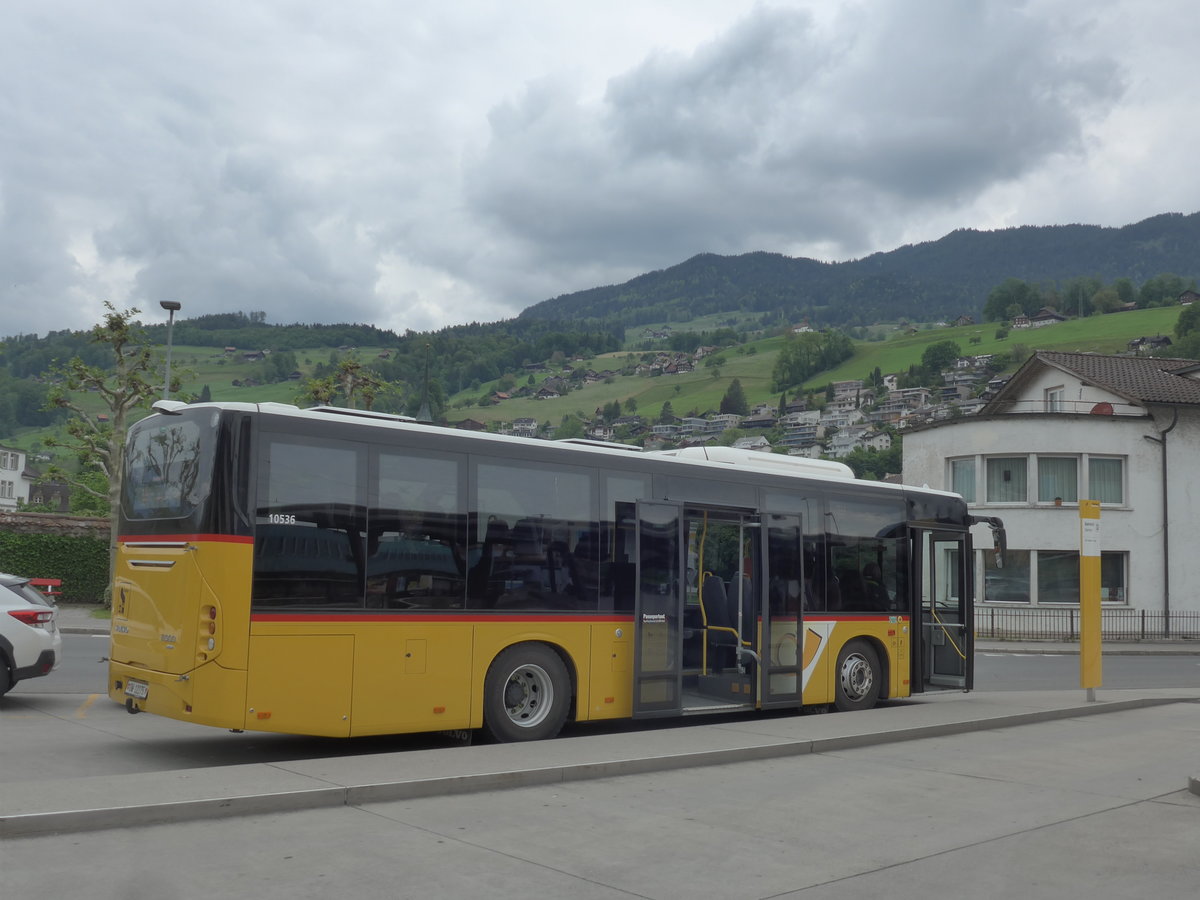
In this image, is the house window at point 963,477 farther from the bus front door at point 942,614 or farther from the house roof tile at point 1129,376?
the bus front door at point 942,614

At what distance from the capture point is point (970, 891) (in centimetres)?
645

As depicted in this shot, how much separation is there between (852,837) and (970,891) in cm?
137

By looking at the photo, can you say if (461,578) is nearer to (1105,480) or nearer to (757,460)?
(757,460)

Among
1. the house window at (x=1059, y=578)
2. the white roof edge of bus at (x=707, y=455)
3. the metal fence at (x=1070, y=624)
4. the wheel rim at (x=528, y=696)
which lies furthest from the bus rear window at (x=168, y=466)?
the house window at (x=1059, y=578)

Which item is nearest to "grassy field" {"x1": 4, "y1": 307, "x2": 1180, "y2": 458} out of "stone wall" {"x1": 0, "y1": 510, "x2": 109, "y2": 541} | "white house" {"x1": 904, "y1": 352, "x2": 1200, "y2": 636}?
"stone wall" {"x1": 0, "y1": 510, "x2": 109, "y2": 541}

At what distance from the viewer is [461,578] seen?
35.2ft

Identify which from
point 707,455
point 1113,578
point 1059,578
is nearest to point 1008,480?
point 1059,578

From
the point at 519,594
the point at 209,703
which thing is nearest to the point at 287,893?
the point at 209,703

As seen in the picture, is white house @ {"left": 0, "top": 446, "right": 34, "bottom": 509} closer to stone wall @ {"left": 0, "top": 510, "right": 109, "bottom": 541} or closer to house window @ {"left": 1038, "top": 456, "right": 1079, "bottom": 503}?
stone wall @ {"left": 0, "top": 510, "right": 109, "bottom": 541}

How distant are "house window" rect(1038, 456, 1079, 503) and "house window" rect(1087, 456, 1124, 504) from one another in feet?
1.85

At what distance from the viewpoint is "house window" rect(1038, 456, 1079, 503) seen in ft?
120

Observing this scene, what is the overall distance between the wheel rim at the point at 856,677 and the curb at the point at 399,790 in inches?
73.6

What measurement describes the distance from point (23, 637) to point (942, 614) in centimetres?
1164

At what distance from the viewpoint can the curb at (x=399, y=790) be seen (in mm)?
6992
